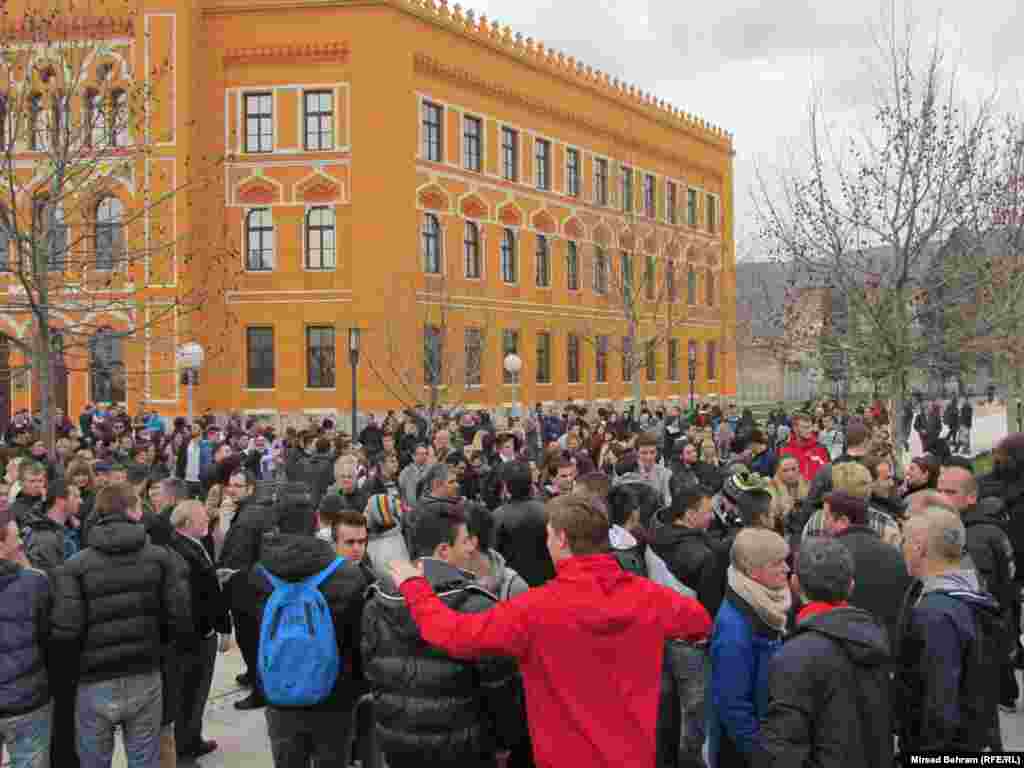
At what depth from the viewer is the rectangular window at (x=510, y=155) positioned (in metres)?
38.9

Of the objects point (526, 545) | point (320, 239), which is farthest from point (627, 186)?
point (526, 545)

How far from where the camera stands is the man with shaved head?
4.40 metres

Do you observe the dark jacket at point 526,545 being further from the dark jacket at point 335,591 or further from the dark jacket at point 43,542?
the dark jacket at point 43,542

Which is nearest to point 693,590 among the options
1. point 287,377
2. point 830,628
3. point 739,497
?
point 739,497

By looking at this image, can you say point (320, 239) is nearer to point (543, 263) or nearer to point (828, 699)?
point (543, 263)

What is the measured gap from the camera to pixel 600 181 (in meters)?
44.4

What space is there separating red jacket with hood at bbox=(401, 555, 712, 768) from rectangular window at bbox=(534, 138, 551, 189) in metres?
37.7

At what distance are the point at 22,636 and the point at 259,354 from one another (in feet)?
95.1

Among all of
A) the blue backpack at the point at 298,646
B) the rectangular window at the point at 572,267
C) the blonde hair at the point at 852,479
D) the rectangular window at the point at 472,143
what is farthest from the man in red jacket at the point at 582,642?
the rectangular window at the point at 572,267

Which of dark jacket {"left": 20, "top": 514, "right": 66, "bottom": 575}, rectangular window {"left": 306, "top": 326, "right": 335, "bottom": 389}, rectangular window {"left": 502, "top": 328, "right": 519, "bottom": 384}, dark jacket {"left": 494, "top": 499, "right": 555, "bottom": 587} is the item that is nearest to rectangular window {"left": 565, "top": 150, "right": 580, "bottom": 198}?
rectangular window {"left": 502, "top": 328, "right": 519, "bottom": 384}

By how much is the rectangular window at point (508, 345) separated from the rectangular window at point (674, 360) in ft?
41.2

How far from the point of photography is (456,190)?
119 feet

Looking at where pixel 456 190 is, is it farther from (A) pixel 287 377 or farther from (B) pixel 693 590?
(B) pixel 693 590

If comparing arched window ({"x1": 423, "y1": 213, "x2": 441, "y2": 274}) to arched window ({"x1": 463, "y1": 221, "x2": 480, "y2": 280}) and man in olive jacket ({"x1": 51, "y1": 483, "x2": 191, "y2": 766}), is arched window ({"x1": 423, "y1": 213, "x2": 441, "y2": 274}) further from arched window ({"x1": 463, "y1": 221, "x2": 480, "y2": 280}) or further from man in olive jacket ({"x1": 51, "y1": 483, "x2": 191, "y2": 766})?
man in olive jacket ({"x1": 51, "y1": 483, "x2": 191, "y2": 766})
